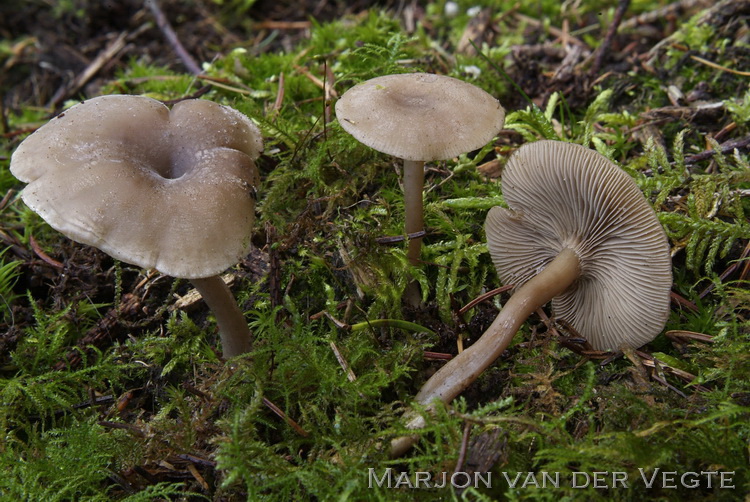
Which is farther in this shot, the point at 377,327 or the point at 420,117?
the point at 377,327

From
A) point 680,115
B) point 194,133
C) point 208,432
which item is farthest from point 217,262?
point 680,115

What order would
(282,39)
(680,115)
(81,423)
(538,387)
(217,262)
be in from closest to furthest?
(217,262) < (538,387) < (81,423) < (680,115) < (282,39)

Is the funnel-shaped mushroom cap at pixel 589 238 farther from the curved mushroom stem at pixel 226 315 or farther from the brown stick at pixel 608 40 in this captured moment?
the brown stick at pixel 608 40

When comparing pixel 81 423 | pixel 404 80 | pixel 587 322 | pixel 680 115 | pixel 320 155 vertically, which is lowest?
pixel 81 423

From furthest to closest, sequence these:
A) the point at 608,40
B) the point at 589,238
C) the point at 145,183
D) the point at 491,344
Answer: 1. the point at 608,40
2. the point at 589,238
3. the point at 491,344
4. the point at 145,183

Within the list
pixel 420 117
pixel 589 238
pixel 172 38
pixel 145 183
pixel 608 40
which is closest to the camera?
pixel 145 183

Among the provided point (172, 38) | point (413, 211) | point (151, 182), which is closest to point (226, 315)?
point (151, 182)

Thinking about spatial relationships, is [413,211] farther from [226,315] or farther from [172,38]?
[172,38]

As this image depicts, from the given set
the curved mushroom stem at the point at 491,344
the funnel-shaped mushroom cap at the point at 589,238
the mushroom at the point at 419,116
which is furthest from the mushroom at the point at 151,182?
the funnel-shaped mushroom cap at the point at 589,238

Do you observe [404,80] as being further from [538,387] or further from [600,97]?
[600,97]
